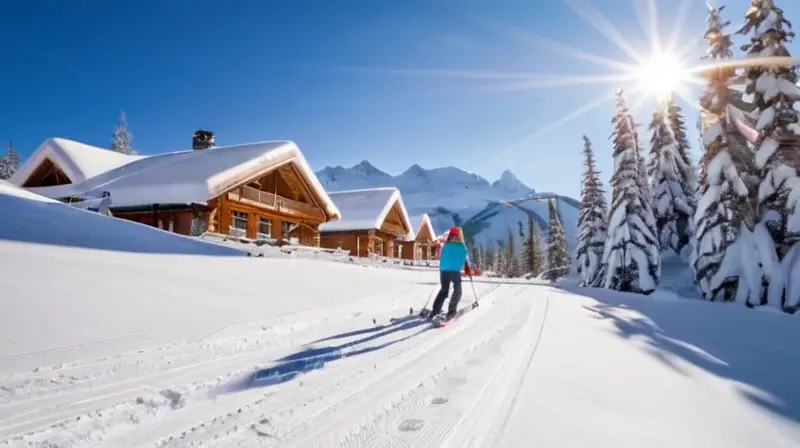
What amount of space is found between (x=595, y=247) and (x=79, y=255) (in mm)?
29852

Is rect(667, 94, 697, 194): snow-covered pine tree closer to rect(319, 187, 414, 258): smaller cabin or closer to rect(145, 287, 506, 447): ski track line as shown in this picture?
rect(319, 187, 414, 258): smaller cabin

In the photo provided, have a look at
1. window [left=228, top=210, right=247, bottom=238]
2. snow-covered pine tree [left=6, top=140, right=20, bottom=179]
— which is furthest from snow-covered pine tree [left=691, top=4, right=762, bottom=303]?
snow-covered pine tree [left=6, top=140, right=20, bottom=179]

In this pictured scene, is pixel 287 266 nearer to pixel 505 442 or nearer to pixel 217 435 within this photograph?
pixel 217 435

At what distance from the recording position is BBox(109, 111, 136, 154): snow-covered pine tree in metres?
51.3

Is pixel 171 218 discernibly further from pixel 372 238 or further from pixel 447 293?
pixel 447 293

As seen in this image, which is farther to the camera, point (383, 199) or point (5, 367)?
point (383, 199)

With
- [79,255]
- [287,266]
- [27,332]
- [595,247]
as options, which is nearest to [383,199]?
[595,247]

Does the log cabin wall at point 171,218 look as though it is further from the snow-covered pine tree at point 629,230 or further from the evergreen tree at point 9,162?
the evergreen tree at point 9,162

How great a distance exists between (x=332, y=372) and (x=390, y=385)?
62 cm

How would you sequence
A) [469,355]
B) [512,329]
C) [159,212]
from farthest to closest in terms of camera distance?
[159,212]
[512,329]
[469,355]

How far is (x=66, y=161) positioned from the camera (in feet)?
68.5

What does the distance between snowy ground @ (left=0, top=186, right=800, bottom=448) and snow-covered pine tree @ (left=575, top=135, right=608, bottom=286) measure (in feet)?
76.0

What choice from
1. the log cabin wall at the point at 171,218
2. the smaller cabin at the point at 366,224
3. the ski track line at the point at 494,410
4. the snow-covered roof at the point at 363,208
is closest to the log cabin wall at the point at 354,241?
the smaller cabin at the point at 366,224

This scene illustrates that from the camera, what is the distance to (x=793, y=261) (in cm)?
1271
